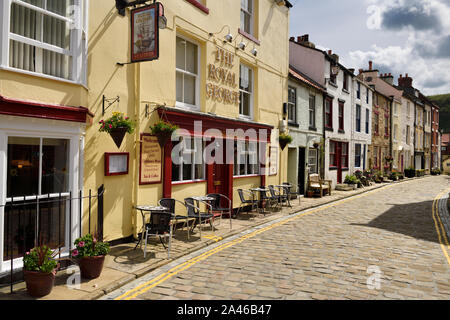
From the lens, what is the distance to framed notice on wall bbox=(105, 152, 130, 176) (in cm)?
748

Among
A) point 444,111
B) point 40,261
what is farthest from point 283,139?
point 444,111

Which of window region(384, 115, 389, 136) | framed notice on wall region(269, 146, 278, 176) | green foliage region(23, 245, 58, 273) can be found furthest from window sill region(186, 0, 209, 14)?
window region(384, 115, 389, 136)

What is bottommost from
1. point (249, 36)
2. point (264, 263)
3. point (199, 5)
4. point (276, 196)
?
point (264, 263)

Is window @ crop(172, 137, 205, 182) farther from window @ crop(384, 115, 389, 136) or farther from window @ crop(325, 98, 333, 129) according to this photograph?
window @ crop(384, 115, 389, 136)

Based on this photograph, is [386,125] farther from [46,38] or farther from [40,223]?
[40,223]

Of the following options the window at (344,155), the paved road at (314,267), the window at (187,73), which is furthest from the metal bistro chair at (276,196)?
the window at (344,155)

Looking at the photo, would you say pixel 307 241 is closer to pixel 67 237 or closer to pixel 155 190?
pixel 155 190

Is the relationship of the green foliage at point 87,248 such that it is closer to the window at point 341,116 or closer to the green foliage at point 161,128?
the green foliage at point 161,128

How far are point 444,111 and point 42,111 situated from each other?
15704cm

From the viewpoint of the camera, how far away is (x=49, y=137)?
6133 millimetres

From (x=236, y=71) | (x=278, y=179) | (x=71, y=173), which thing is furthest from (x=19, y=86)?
(x=278, y=179)

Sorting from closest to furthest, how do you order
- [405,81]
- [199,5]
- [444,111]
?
[199,5] → [405,81] → [444,111]

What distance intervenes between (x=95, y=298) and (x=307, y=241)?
17.7ft
